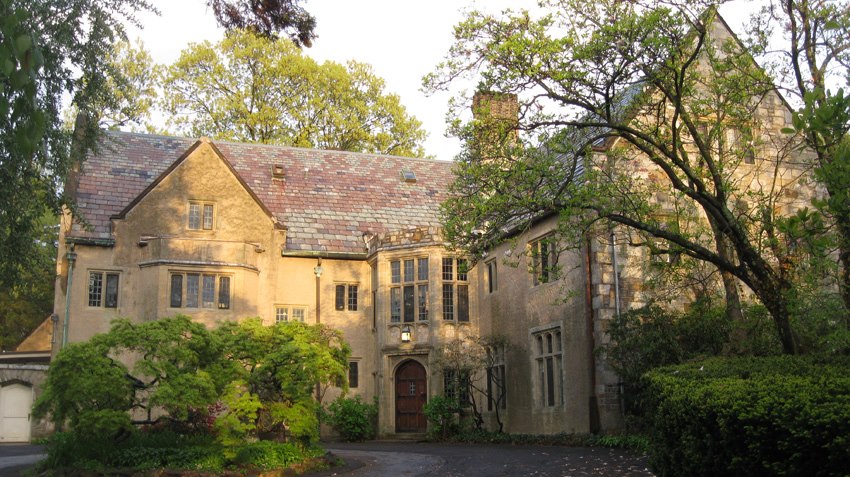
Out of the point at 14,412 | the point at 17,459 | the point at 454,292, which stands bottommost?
the point at 17,459

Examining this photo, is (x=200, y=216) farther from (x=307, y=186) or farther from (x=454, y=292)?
(x=454, y=292)

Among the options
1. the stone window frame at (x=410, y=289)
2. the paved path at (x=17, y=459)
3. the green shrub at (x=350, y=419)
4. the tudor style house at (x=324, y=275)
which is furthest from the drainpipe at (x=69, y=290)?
the stone window frame at (x=410, y=289)

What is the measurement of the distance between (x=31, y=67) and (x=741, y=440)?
6.91 metres

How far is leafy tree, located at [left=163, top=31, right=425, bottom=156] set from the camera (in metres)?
38.4

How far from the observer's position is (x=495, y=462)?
16062 mm

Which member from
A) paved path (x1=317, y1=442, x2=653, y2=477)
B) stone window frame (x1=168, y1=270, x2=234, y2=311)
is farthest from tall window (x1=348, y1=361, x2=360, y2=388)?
paved path (x1=317, y1=442, x2=653, y2=477)

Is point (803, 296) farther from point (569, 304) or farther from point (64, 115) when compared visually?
point (64, 115)

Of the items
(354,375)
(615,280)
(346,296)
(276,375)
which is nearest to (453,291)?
(346,296)

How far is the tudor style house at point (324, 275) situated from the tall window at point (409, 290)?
0.14 ft

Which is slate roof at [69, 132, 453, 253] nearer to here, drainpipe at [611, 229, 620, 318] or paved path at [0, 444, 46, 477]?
paved path at [0, 444, 46, 477]

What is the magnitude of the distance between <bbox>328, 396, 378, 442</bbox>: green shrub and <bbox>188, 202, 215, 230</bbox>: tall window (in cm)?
665

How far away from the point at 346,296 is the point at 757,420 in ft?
69.2

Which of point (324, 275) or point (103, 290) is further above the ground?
point (324, 275)

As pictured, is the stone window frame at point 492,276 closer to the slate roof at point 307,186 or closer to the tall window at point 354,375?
the slate roof at point 307,186
